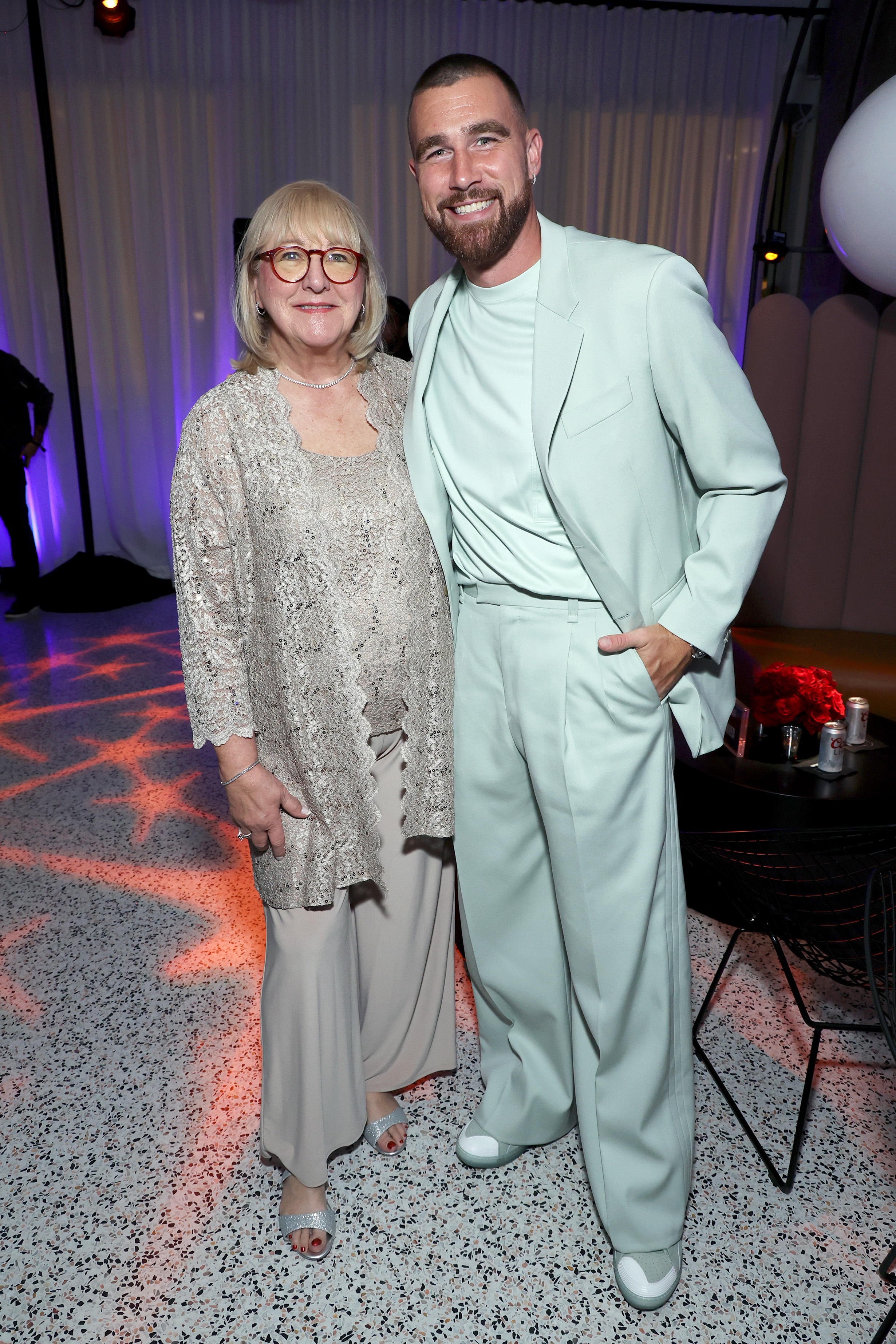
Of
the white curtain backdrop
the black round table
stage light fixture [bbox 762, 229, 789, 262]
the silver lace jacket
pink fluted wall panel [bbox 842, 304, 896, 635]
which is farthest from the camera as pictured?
the white curtain backdrop

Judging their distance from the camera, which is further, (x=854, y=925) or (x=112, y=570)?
(x=112, y=570)

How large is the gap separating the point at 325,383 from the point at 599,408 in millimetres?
456

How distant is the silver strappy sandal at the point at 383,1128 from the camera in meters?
1.80

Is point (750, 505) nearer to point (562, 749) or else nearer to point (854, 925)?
point (562, 749)

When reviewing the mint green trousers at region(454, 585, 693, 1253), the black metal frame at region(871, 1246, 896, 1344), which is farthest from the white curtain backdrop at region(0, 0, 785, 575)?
the black metal frame at region(871, 1246, 896, 1344)

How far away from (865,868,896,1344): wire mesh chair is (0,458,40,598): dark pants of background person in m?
5.36

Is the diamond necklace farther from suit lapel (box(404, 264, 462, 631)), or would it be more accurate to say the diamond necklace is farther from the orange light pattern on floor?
the orange light pattern on floor

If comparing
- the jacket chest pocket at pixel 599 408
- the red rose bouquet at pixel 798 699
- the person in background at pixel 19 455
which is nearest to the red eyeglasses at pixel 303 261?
the jacket chest pocket at pixel 599 408

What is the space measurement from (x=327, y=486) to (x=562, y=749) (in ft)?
1.76

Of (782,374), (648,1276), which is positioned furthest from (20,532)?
(648,1276)

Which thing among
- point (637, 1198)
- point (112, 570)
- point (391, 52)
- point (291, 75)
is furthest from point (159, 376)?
point (637, 1198)

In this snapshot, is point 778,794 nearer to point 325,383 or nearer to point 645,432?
point 645,432

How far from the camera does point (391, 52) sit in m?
6.01

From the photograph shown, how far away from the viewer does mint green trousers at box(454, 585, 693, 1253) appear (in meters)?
1.43
